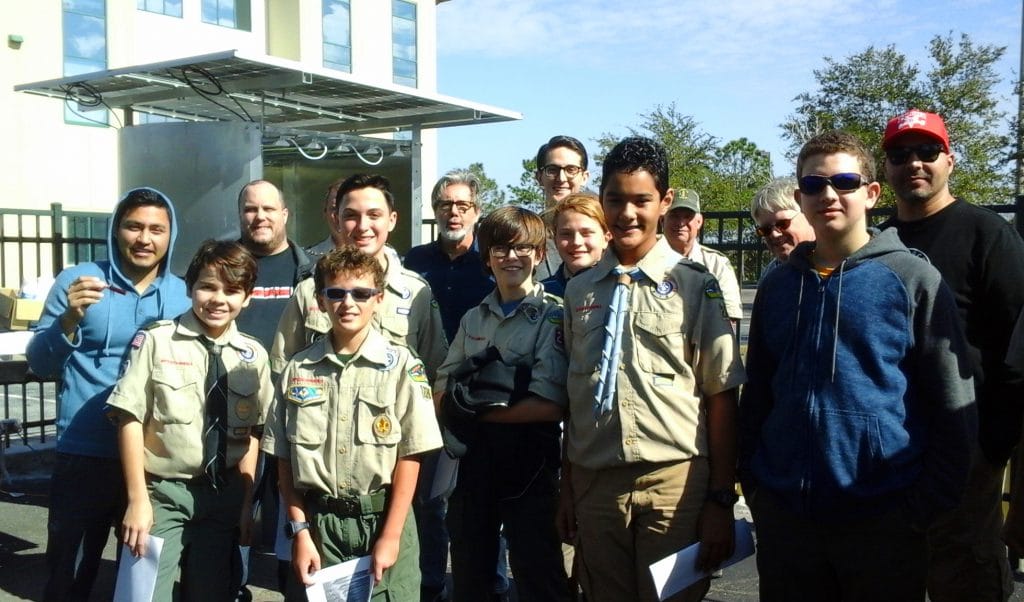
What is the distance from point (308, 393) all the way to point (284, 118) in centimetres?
746

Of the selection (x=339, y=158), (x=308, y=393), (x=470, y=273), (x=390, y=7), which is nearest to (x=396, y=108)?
(x=339, y=158)

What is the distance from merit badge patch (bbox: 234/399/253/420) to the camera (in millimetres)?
3680

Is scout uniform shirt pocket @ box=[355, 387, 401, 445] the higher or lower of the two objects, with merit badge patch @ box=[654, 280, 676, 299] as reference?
lower

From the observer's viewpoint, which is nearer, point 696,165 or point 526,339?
point 526,339

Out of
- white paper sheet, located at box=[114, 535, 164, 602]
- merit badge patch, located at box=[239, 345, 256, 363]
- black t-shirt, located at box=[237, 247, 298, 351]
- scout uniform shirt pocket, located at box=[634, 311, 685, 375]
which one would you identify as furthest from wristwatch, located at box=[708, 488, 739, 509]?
black t-shirt, located at box=[237, 247, 298, 351]

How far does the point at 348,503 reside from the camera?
3.30 metres

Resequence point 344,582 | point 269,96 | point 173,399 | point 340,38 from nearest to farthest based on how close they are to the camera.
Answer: point 344,582 → point 173,399 → point 269,96 → point 340,38

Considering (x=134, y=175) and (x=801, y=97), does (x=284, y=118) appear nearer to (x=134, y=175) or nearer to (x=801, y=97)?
(x=134, y=175)

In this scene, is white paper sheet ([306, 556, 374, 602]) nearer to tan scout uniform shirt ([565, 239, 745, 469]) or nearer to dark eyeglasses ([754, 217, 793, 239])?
tan scout uniform shirt ([565, 239, 745, 469])

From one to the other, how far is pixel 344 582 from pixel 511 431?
77 cm

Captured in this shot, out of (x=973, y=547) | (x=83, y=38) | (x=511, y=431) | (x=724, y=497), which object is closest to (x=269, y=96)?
(x=511, y=431)

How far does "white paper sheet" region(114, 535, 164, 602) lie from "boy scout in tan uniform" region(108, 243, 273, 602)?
1.4 inches

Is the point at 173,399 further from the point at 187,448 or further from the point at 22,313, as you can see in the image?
the point at 22,313

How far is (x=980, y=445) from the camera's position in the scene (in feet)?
11.0
